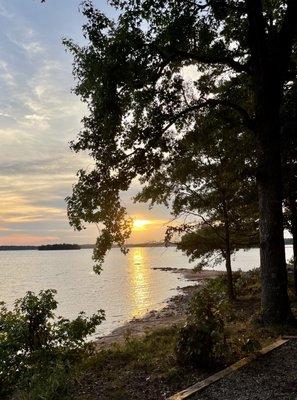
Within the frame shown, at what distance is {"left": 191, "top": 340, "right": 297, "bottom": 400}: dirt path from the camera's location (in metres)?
7.37

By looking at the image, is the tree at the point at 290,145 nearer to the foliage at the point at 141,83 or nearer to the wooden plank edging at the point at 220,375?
the foliage at the point at 141,83

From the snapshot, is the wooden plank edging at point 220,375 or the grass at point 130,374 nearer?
the grass at point 130,374

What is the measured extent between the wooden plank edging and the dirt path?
0.34 feet

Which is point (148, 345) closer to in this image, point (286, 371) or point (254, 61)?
point (286, 371)

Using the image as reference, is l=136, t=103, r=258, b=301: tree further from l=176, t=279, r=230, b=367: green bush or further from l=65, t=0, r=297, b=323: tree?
l=176, t=279, r=230, b=367: green bush

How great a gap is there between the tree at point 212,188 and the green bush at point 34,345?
333 inches

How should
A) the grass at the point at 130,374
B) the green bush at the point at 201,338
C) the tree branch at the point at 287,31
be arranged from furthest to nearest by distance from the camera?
the tree branch at the point at 287,31 → the green bush at the point at 201,338 → the grass at the point at 130,374

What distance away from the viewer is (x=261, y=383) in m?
7.91

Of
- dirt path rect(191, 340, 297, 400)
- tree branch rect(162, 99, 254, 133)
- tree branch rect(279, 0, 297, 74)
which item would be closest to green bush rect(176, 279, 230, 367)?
dirt path rect(191, 340, 297, 400)

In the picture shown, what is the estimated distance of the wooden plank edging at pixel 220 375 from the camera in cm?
762

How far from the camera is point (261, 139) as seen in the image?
44.8 feet

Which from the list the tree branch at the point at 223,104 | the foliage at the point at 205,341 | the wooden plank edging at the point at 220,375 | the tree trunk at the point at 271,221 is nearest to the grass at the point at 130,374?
the foliage at the point at 205,341

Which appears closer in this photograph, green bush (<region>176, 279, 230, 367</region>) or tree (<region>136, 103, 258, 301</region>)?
green bush (<region>176, 279, 230, 367</region>)

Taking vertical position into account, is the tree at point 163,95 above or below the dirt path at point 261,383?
above
